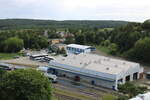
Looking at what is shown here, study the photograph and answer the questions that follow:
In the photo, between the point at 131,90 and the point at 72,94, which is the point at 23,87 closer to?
the point at 72,94

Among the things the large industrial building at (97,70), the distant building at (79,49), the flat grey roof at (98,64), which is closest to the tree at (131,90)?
the large industrial building at (97,70)

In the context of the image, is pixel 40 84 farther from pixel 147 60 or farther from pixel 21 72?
pixel 147 60

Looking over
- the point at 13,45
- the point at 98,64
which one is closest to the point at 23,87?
the point at 98,64

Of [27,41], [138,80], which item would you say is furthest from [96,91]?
[27,41]

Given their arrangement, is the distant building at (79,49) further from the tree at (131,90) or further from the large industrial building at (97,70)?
the tree at (131,90)

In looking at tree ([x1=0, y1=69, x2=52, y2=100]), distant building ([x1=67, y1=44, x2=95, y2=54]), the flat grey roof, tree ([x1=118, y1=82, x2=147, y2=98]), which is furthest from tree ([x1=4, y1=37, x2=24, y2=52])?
tree ([x1=118, y1=82, x2=147, y2=98])
